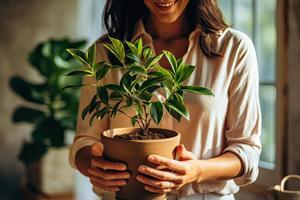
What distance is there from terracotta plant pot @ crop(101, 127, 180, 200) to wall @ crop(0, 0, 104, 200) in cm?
219

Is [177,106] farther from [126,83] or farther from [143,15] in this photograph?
[143,15]

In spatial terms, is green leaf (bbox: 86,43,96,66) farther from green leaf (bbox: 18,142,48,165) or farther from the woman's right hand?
green leaf (bbox: 18,142,48,165)

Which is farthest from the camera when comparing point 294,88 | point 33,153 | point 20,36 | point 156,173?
point 20,36

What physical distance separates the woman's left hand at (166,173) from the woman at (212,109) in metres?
0.06

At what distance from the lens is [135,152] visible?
101 cm

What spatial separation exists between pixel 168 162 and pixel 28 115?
1.96 m

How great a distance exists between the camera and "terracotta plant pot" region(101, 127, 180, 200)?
3.30 feet

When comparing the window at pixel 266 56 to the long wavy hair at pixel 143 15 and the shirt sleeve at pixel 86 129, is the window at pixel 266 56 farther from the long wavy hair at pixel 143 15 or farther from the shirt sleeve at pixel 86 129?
the shirt sleeve at pixel 86 129

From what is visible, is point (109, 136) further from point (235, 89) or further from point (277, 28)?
point (277, 28)

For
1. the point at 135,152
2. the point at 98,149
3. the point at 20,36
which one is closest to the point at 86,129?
the point at 98,149

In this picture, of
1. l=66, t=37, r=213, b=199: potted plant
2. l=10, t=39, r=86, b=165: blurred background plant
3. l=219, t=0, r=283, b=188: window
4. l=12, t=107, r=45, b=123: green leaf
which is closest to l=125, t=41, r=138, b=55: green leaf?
l=66, t=37, r=213, b=199: potted plant

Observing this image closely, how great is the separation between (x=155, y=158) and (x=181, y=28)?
1.92 ft

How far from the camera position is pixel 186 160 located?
3.61 ft

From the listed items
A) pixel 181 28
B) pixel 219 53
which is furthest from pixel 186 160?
pixel 181 28
